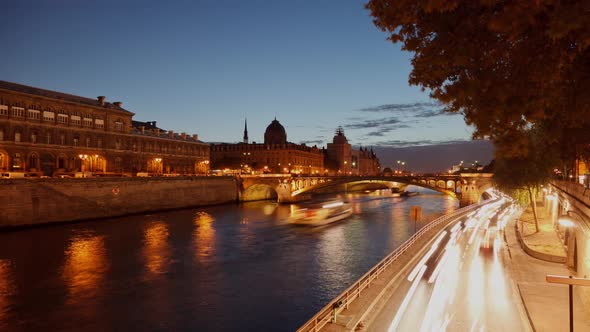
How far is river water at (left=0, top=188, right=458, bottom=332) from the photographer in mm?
19875

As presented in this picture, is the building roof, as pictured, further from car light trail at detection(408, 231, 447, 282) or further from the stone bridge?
car light trail at detection(408, 231, 447, 282)

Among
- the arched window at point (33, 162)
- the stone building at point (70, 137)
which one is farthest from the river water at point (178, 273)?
the stone building at point (70, 137)

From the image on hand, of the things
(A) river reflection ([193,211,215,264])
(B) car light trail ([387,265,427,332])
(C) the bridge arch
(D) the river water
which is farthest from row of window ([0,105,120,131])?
(B) car light trail ([387,265,427,332])

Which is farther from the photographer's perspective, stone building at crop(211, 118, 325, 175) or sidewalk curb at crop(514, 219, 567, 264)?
stone building at crop(211, 118, 325, 175)

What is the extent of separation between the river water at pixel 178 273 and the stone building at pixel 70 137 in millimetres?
19445

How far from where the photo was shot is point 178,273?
27922 millimetres

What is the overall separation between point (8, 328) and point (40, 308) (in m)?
2.38

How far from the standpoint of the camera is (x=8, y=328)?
18859mm

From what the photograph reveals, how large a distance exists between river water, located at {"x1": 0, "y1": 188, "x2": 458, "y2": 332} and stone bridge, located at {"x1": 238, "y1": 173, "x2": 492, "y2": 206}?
94.2ft

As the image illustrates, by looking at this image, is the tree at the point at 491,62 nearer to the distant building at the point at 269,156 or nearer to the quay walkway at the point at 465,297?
the quay walkway at the point at 465,297

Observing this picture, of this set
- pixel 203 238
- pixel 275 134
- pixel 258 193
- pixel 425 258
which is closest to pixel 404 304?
pixel 425 258

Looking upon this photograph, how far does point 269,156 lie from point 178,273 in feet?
412

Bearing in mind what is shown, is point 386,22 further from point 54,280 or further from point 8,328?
point 54,280

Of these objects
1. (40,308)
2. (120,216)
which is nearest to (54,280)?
(40,308)
